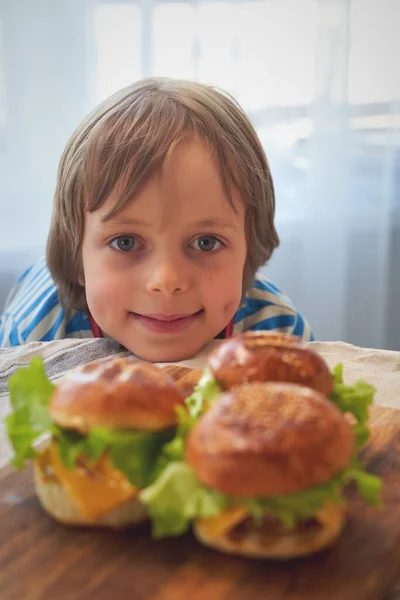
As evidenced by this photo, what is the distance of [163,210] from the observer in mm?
1354

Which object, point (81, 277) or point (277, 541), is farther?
point (81, 277)

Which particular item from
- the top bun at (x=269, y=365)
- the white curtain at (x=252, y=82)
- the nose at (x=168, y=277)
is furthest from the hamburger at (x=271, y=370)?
the white curtain at (x=252, y=82)

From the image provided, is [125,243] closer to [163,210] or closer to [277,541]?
[163,210]

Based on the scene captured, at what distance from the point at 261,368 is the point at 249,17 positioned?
5.84 feet

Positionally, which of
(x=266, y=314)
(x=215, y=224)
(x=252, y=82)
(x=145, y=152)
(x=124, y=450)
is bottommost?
(x=266, y=314)

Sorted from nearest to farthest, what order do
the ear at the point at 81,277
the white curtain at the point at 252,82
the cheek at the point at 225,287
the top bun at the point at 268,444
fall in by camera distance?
the top bun at the point at 268,444 < the cheek at the point at 225,287 < the ear at the point at 81,277 < the white curtain at the point at 252,82

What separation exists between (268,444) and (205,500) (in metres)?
0.09

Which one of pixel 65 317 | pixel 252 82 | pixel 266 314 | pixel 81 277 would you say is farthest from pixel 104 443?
pixel 252 82

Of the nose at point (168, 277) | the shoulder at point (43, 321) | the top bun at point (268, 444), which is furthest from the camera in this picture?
the shoulder at point (43, 321)

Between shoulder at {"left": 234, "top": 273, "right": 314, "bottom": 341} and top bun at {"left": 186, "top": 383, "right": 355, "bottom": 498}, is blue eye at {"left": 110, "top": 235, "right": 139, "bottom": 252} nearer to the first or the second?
shoulder at {"left": 234, "top": 273, "right": 314, "bottom": 341}

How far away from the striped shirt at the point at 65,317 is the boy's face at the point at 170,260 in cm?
38

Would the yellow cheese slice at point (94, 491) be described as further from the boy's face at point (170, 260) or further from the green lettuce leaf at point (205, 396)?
the boy's face at point (170, 260)

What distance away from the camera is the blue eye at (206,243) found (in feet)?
4.73

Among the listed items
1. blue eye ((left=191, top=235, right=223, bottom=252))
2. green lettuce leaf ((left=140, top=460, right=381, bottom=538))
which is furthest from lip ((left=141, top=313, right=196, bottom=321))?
green lettuce leaf ((left=140, top=460, right=381, bottom=538))
